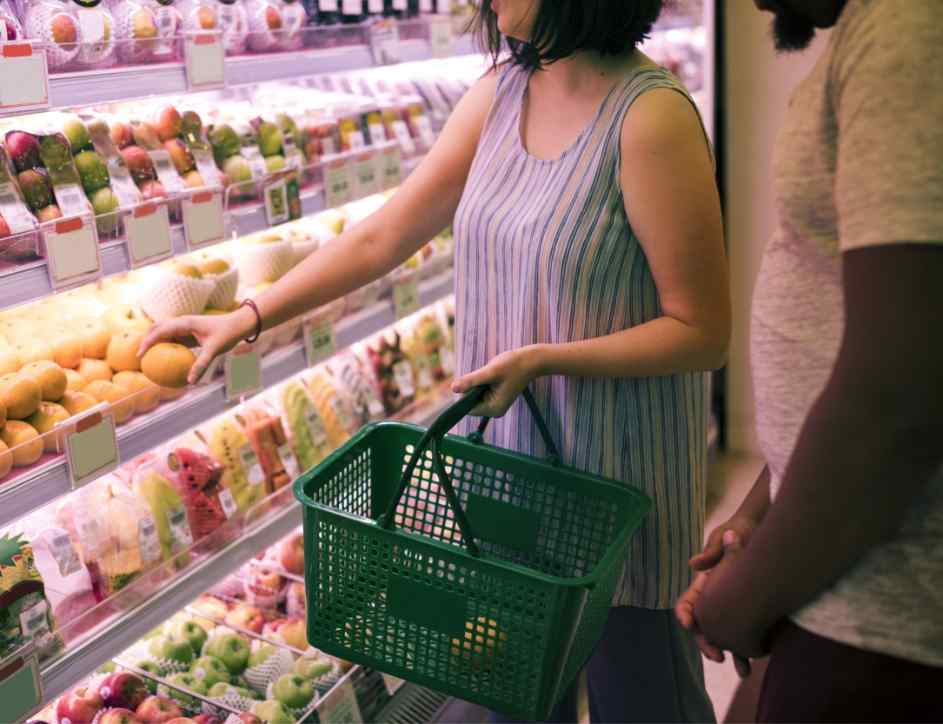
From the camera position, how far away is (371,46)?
7.82 feet

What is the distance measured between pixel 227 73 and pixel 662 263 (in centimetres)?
102

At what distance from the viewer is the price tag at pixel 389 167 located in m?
2.47

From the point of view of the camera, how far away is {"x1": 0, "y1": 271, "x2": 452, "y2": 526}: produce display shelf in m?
1.56

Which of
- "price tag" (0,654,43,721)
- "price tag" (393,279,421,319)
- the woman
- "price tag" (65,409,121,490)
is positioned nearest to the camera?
the woman

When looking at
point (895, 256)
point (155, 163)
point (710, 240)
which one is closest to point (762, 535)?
point (895, 256)

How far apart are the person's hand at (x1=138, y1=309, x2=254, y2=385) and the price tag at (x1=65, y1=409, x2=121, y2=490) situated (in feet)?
0.46

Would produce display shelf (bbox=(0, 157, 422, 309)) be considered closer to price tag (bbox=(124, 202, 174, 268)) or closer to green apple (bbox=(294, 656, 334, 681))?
price tag (bbox=(124, 202, 174, 268))

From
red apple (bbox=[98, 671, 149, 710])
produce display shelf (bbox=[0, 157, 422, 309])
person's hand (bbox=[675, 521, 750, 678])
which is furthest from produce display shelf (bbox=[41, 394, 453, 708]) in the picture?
person's hand (bbox=[675, 521, 750, 678])

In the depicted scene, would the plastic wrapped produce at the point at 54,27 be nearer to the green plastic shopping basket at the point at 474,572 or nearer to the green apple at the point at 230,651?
the green plastic shopping basket at the point at 474,572

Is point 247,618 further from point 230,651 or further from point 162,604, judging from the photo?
point 162,604

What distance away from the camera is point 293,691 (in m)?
1.96

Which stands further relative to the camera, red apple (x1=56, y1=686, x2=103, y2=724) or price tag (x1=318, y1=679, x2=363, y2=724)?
price tag (x1=318, y1=679, x2=363, y2=724)

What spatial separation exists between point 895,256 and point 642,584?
0.91 metres

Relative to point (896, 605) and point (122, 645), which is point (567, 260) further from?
point (122, 645)
